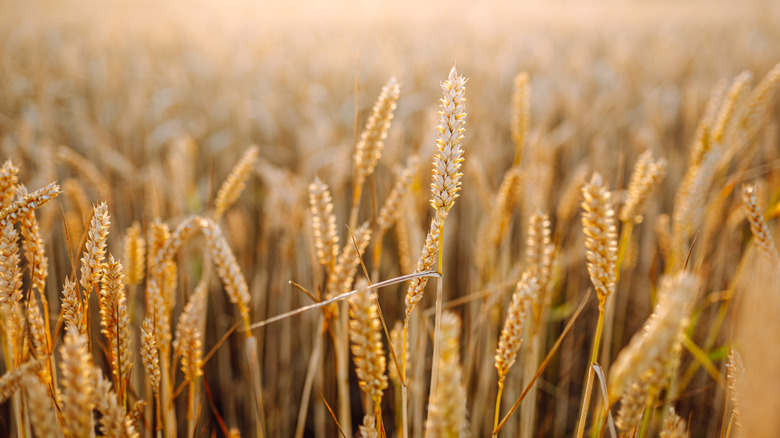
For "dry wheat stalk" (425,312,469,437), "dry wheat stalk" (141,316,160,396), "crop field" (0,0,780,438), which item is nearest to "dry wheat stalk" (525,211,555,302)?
"crop field" (0,0,780,438)

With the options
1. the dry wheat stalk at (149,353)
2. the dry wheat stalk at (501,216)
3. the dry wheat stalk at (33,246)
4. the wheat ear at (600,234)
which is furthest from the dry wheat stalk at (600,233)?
the dry wheat stalk at (33,246)

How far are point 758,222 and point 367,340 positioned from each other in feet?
1.74

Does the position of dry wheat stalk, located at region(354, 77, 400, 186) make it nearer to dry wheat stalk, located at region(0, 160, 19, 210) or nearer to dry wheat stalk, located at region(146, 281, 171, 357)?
dry wheat stalk, located at region(146, 281, 171, 357)

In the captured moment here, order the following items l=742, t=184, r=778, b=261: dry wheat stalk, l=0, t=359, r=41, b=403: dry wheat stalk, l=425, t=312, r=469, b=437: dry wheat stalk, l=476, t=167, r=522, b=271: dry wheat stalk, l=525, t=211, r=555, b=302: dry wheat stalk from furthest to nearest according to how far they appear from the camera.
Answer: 1. l=476, t=167, r=522, b=271: dry wheat stalk
2. l=525, t=211, r=555, b=302: dry wheat stalk
3. l=742, t=184, r=778, b=261: dry wheat stalk
4. l=0, t=359, r=41, b=403: dry wheat stalk
5. l=425, t=312, r=469, b=437: dry wheat stalk

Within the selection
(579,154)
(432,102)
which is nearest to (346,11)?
(432,102)

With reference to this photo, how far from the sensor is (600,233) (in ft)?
1.71

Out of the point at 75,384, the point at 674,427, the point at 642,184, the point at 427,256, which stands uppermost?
the point at 642,184

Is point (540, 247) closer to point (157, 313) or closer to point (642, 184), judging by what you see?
point (642, 184)

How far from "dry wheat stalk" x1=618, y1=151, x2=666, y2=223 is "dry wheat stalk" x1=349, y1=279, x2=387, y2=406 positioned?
20.3 inches

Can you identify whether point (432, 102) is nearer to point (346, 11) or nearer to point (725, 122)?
point (725, 122)

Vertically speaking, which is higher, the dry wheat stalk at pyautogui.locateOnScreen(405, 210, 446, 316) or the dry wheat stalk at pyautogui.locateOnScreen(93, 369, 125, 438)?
the dry wheat stalk at pyautogui.locateOnScreen(405, 210, 446, 316)

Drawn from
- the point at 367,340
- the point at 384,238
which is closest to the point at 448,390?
the point at 367,340

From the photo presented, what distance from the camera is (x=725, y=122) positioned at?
92 cm

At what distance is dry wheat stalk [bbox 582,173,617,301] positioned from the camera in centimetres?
51
